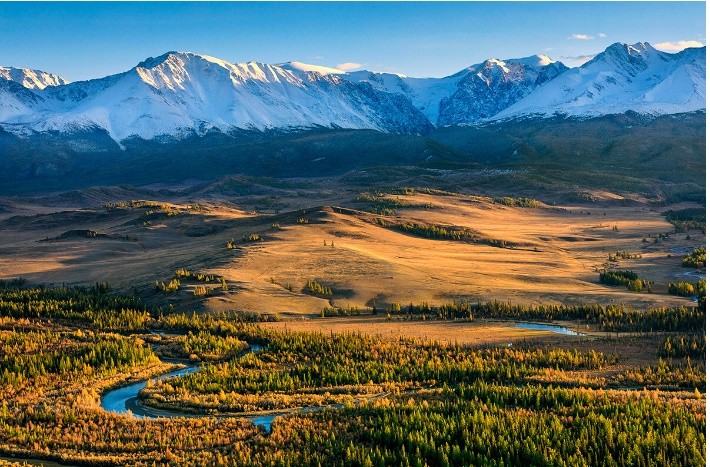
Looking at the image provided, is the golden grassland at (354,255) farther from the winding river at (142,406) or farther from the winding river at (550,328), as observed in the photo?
the winding river at (142,406)

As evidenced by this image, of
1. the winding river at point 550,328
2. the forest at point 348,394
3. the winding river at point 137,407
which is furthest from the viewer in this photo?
the winding river at point 550,328

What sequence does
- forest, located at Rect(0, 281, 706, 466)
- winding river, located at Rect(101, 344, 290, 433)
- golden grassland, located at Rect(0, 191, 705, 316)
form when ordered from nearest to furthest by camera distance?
forest, located at Rect(0, 281, 706, 466), winding river, located at Rect(101, 344, 290, 433), golden grassland, located at Rect(0, 191, 705, 316)

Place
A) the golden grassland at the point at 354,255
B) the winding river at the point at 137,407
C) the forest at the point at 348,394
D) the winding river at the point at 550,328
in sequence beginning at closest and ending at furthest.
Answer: the forest at the point at 348,394, the winding river at the point at 137,407, the winding river at the point at 550,328, the golden grassland at the point at 354,255

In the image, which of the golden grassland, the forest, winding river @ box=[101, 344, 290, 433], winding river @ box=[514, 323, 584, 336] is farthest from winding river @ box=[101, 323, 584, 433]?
winding river @ box=[514, 323, 584, 336]

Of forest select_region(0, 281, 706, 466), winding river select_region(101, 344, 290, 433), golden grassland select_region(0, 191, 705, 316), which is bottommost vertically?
winding river select_region(101, 344, 290, 433)

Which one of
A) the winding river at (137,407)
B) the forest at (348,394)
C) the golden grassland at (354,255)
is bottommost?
Result: the winding river at (137,407)

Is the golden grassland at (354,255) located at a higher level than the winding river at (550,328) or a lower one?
higher

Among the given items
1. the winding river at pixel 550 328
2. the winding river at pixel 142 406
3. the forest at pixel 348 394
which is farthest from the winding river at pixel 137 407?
the winding river at pixel 550 328

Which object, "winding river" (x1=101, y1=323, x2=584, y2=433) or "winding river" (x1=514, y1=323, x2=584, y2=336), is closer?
"winding river" (x1=101, y1=323, x2=584, y2=433)

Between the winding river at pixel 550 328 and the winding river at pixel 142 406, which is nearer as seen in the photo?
the winding river at pixel 142 406

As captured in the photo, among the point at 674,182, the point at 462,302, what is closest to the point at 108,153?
the point at 674,182

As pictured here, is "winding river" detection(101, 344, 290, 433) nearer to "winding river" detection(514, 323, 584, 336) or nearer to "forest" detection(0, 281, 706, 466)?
"forest" detection(0, 281, 706, 466)
